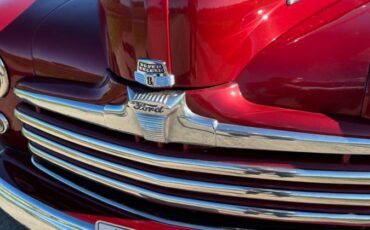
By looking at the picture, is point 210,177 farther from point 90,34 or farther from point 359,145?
point 90,34

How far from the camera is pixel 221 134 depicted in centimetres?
145

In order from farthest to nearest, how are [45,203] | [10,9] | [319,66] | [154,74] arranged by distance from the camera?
[10,9] < [45,203] < [154,74] < [319,66]

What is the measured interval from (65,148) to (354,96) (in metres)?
1.06

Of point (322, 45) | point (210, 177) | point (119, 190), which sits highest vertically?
point (322, 45)

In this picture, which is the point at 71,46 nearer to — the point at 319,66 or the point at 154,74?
the point at 154,74

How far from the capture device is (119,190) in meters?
1.79

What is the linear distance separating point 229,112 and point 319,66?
28 cm

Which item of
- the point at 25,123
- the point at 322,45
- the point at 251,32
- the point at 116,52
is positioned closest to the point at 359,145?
the point at 322,45

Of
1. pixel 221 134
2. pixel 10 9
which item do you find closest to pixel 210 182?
pixel 221 134

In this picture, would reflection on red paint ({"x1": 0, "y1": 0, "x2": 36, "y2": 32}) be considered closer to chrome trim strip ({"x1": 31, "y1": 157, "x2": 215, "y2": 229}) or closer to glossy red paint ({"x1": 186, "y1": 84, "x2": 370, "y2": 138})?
chrome trim strip ({"x1": 31, "y1": 157, "x2": 215, "y2": 229})

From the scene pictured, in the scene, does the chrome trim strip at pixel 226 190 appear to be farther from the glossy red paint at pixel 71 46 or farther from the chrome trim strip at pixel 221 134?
the glossy red paint at pixel 71 46

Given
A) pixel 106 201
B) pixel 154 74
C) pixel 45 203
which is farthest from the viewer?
pixel 45 203

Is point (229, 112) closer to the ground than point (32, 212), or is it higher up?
higher up

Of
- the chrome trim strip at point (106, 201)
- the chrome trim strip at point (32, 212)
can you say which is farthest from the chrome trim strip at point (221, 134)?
the chrome trim strip at point (32, 212)
